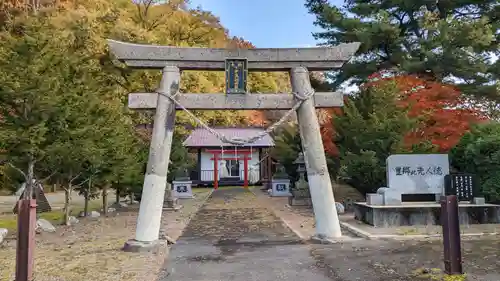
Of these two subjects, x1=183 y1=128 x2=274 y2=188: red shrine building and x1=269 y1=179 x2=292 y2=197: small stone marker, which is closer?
x1=269 y1=179 x2=292 y2=197: small stone marker

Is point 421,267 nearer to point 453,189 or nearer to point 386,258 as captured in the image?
point 386,258

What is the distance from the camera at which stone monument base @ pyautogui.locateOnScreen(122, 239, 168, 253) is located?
24.6 ft

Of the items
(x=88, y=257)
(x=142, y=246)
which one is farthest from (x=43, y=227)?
(x=142, y=246)

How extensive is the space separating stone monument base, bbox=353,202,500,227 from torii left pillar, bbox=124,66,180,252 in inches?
224

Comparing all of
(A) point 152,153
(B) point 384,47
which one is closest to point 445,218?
(A) point 152,153

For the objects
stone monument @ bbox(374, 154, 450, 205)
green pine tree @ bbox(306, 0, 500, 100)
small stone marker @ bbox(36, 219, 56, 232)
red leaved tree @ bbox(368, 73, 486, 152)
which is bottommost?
small stone marker @ bbox(36, 219, 56, 232)

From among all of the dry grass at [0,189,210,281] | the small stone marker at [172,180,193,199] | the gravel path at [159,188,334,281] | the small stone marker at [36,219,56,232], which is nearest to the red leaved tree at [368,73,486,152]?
the gravel path at [159,188,334,281]

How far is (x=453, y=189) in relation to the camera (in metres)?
10.0

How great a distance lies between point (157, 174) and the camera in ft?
26.1

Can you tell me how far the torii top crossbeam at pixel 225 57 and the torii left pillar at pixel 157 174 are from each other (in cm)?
29

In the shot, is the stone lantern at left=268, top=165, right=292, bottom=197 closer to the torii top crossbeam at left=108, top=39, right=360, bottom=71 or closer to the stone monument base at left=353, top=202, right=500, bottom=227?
the stone monument base at left=353, top=202, right=500, bottom=227

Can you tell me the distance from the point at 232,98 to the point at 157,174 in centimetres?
229

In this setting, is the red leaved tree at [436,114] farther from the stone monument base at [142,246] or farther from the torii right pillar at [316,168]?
the stone monument base at [142,246]

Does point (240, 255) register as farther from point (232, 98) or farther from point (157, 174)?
point (232, 98)
